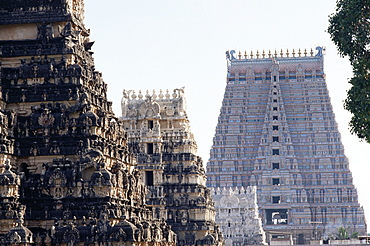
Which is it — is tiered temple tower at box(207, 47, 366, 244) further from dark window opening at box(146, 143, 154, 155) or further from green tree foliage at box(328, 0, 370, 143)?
green tree foliage at box(328, 0, 370, 143)

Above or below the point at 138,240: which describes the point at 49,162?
above

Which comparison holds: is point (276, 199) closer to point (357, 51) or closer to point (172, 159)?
point (172, 159)

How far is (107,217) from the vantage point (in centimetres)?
7038

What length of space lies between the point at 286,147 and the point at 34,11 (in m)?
110

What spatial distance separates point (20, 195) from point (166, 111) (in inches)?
1716

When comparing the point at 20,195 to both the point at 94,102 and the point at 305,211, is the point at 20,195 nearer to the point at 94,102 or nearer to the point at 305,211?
the point at 94,102

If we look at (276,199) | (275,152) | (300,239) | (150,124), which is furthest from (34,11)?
(275,152)

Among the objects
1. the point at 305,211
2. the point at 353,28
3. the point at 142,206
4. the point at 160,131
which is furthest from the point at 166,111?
the point at 305,211

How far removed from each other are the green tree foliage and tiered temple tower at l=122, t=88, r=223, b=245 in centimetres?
4700

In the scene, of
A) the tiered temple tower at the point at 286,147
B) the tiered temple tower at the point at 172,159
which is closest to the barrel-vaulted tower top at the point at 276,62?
the tiered temple tower at the point at 286,147

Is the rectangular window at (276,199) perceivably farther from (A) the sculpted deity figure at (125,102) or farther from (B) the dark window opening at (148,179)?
(B) the dark window opening at (148,179)

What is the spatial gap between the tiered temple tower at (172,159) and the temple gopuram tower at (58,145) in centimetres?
2573

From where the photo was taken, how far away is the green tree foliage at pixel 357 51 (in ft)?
198

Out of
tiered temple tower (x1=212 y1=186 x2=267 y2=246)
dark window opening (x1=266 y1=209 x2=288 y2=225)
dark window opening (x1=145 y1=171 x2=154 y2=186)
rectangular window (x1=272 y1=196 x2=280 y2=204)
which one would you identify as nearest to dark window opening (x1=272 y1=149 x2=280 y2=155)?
rectangular window (x1=272 y1=196 x2=280 y2=204)
